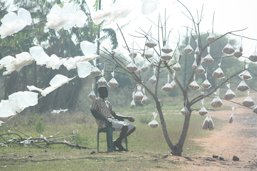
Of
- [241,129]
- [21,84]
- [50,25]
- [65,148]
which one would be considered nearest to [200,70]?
[50,25]

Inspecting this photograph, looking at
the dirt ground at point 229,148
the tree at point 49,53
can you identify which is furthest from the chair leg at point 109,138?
the tree at point 49,53

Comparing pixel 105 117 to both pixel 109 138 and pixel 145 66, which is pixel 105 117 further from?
pixel 145 66

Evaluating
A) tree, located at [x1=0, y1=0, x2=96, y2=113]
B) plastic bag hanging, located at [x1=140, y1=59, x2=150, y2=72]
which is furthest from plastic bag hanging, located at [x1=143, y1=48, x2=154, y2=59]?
tree, located at [x1=0, y1=0, x2=96, y2=113]

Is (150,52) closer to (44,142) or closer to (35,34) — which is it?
(44,142)

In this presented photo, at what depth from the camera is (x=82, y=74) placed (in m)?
9.49

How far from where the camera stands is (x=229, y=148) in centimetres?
1538

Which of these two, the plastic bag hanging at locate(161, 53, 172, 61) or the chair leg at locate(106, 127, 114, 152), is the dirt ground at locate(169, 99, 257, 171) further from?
the plastic bag hanging at locate(161, 53, 172, 61)

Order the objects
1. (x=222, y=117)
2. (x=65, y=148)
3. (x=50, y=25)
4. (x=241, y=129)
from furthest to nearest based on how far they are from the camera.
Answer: (x=222, y=117) → (x=241, y=129) → (x=65, y=148) → (x=50, y=25)

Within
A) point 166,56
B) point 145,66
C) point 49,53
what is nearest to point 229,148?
point 145,66

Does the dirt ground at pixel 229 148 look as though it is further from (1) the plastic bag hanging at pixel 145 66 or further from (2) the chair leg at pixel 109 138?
(1) the plastic bag hanging at pixel 145 66

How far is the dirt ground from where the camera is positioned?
9445 millimetres

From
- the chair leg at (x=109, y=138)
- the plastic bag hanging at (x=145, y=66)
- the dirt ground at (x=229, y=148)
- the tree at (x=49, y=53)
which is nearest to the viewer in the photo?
the dirt ground at (x=229, y=148)

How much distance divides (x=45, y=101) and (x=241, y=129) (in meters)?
12.4

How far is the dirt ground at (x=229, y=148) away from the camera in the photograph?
9445mm
